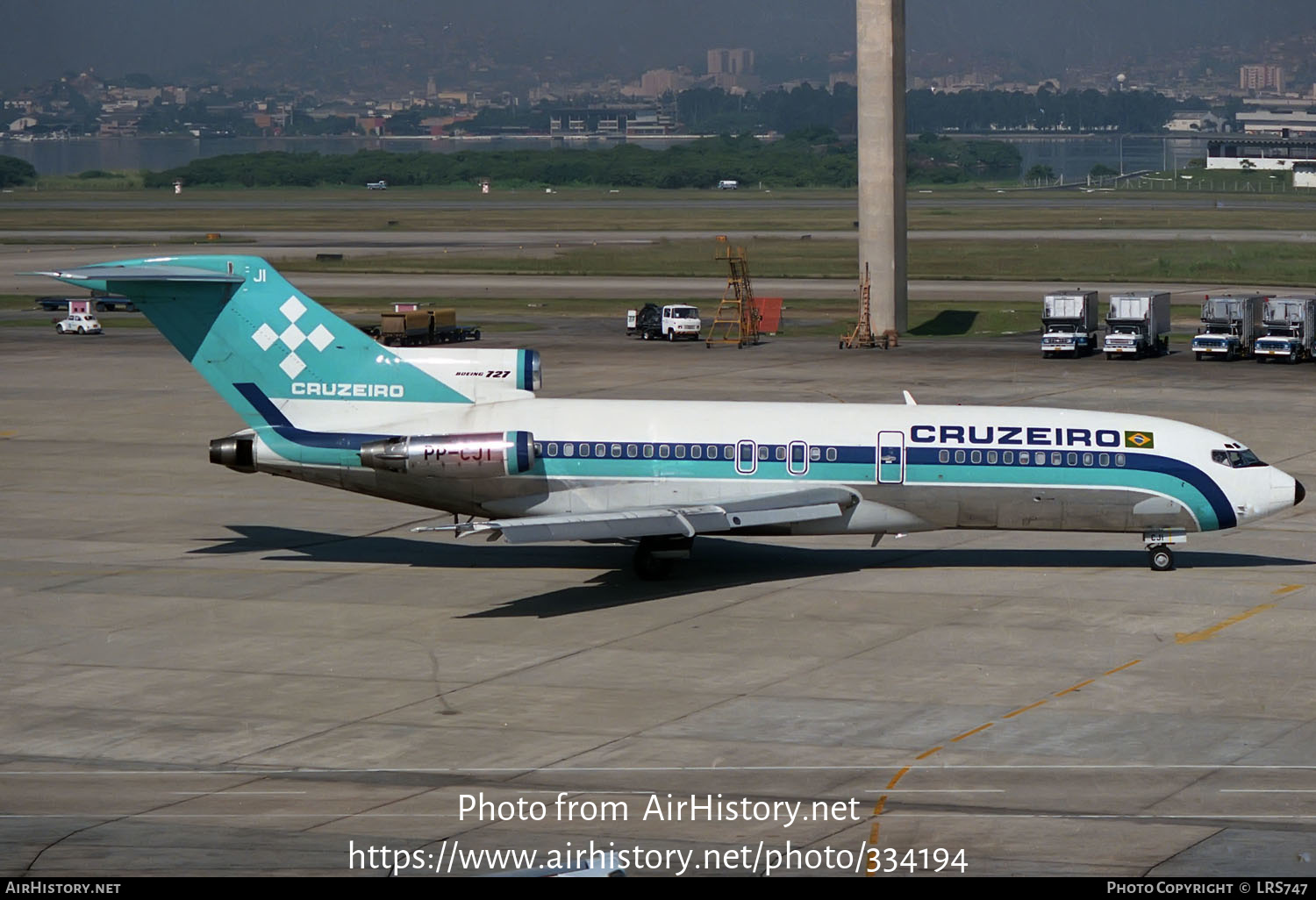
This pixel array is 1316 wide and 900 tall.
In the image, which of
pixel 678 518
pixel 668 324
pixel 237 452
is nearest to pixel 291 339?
pixel 237 452

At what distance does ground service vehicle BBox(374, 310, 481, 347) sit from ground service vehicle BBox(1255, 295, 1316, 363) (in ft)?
120

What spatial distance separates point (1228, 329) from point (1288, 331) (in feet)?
8.11

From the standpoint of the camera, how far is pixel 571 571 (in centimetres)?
3678

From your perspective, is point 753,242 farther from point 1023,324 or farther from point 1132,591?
point 1132,591

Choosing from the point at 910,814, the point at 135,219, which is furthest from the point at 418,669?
the point at 135,219

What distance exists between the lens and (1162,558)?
35.7 m

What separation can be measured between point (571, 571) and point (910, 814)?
16523 mm

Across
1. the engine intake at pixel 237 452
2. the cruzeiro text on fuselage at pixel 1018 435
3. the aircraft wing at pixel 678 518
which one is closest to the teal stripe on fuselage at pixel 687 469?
the aircraft wing at pixel 678 518

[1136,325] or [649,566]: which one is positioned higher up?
[1136,325]

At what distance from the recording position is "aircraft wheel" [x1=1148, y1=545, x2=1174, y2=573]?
1405 inches

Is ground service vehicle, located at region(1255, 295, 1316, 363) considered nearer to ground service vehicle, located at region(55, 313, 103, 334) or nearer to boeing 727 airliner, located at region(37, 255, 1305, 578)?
boeing 727 airliner, located at region(37, 255, 1305, 578)

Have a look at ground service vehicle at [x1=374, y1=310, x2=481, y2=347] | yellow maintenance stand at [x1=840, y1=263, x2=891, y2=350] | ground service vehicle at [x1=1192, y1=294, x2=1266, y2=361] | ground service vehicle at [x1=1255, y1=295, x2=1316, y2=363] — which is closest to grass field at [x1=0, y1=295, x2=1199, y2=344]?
ground service vehicle at [x1=374, y1=310, x2=481, y2=347]

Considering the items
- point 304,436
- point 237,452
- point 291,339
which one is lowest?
point 237,452

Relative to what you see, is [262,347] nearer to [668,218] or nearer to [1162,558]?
[1162,558]
